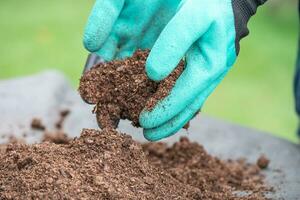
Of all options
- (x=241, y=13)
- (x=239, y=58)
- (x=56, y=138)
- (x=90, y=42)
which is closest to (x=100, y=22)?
(x=90, y=42)

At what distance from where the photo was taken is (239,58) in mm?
4035

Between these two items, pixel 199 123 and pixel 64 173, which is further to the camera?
pixel 199 123

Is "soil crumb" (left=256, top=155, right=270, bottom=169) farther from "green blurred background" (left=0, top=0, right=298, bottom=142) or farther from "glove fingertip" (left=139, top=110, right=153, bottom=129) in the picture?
"green blurred background" (left=0, top=0, right=298, bottom=142)

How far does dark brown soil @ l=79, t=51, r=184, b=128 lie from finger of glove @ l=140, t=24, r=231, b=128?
→ 5cm

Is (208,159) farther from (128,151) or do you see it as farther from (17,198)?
(17,198)

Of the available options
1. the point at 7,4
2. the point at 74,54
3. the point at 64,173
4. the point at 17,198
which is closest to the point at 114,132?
the point at 64,173

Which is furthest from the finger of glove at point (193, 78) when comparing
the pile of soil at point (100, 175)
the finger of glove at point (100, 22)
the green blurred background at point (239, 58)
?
the green blurred background at point (239, 58)

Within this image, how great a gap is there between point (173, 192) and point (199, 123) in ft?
2.40

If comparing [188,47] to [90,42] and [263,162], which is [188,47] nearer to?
[90,42]

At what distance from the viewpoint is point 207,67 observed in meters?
1.42

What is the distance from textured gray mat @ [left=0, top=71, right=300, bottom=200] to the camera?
1904 mm

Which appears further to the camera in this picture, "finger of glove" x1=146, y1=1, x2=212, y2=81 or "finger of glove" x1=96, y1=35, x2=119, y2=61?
"finger of glove" x1=96, y1=35, x2=119, y2=61

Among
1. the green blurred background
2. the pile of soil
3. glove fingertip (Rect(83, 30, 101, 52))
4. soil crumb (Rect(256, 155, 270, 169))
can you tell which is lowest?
the pile of soil

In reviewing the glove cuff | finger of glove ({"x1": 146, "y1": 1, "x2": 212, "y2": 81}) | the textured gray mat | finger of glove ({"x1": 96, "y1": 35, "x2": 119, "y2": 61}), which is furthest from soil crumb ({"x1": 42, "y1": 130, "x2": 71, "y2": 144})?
the glove cuff
